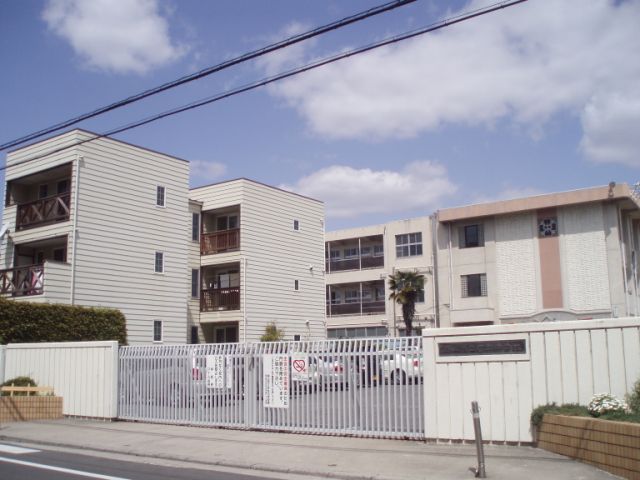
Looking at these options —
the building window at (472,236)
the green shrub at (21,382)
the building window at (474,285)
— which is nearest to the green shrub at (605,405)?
the green shrub at (21,382)

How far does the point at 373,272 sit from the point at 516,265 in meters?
14.4

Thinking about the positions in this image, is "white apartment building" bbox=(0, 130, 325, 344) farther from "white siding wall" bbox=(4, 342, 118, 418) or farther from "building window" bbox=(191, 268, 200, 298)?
"white siding wall" bbox=(4, 342, 118, 418)

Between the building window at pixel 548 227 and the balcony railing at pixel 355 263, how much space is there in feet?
50.0

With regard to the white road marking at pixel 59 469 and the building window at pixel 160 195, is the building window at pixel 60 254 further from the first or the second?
the white road marking at pixel 59 469

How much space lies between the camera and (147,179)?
28.3 metres

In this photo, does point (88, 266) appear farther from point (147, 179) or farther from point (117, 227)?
point (147, 179)

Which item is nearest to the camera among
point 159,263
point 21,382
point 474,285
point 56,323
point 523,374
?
point 523,374

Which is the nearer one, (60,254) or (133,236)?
(133,236)

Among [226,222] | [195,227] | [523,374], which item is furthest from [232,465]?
[226,222]

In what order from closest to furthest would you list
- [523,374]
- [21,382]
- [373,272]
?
[523,374] < [21,382] < [373,272]

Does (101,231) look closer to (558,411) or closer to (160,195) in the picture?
(160,195)

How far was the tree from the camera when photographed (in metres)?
31.3

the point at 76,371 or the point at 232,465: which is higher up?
the point at 76,371

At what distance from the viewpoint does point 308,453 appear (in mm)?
11664
